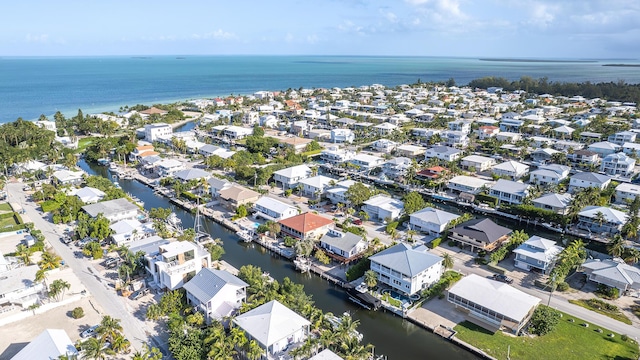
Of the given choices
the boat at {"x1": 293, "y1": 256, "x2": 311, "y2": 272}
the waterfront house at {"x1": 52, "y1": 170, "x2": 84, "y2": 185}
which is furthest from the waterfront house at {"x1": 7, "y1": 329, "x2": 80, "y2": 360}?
the waterfront house at {"x1": 52, "y1": 170, "x2": 84, "y2": 185}

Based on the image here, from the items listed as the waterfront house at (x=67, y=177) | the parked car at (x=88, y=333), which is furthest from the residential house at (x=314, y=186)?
the waterfront house at (x=67, y=177)

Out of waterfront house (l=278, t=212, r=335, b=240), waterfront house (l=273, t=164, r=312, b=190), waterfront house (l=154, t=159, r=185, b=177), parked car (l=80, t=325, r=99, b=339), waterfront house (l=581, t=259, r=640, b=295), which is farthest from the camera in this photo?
waterfront house (l=154, t=159, r=185, b=177)

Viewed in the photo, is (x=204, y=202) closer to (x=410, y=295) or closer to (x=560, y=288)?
(x=410, y=295)

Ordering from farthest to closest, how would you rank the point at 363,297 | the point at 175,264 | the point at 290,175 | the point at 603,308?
1. the point at 290,175
2. the point at 363,297
3. the point at 175,264
4. the point at 603,308

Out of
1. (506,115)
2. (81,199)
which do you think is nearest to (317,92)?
(506,115)

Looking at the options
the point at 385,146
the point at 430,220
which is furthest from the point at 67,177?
the point at 385,146

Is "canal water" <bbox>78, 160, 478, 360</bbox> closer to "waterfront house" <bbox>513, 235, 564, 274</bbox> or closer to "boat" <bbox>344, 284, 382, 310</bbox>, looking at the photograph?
"boat" <bbox>344, 284, 382, 310</bbox>

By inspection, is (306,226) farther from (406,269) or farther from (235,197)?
(406,269)
